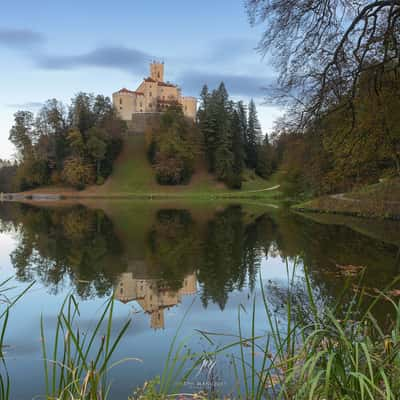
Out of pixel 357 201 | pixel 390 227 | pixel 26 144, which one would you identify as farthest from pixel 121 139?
pixel 390 227

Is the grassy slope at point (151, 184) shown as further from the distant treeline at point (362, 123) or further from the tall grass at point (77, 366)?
the tall grass at point (77, 366)

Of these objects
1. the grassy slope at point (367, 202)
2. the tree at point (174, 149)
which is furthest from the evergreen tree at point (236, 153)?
the grassy slope at point (367, 202)

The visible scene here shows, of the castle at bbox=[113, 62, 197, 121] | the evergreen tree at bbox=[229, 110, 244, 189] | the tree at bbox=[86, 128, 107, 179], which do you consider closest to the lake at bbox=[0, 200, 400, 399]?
the evergreen tree at bbox=[229, 110, 244, 189]

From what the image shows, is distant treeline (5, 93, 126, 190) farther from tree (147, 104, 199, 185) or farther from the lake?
the lake

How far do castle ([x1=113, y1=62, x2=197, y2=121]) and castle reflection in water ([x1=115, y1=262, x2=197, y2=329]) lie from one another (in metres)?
68.0

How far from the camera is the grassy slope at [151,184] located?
53969mm

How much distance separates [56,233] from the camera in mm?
17000

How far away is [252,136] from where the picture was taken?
68188 millimetres

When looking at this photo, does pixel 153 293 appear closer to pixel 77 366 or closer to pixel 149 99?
pixel 77 366

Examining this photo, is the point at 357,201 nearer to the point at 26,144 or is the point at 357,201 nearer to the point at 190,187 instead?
the point at 190,187

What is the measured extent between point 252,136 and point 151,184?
2095cm

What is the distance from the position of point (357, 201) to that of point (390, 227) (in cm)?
729

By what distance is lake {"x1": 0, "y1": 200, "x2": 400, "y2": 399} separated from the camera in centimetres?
492

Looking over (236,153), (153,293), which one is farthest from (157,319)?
(236,153)
